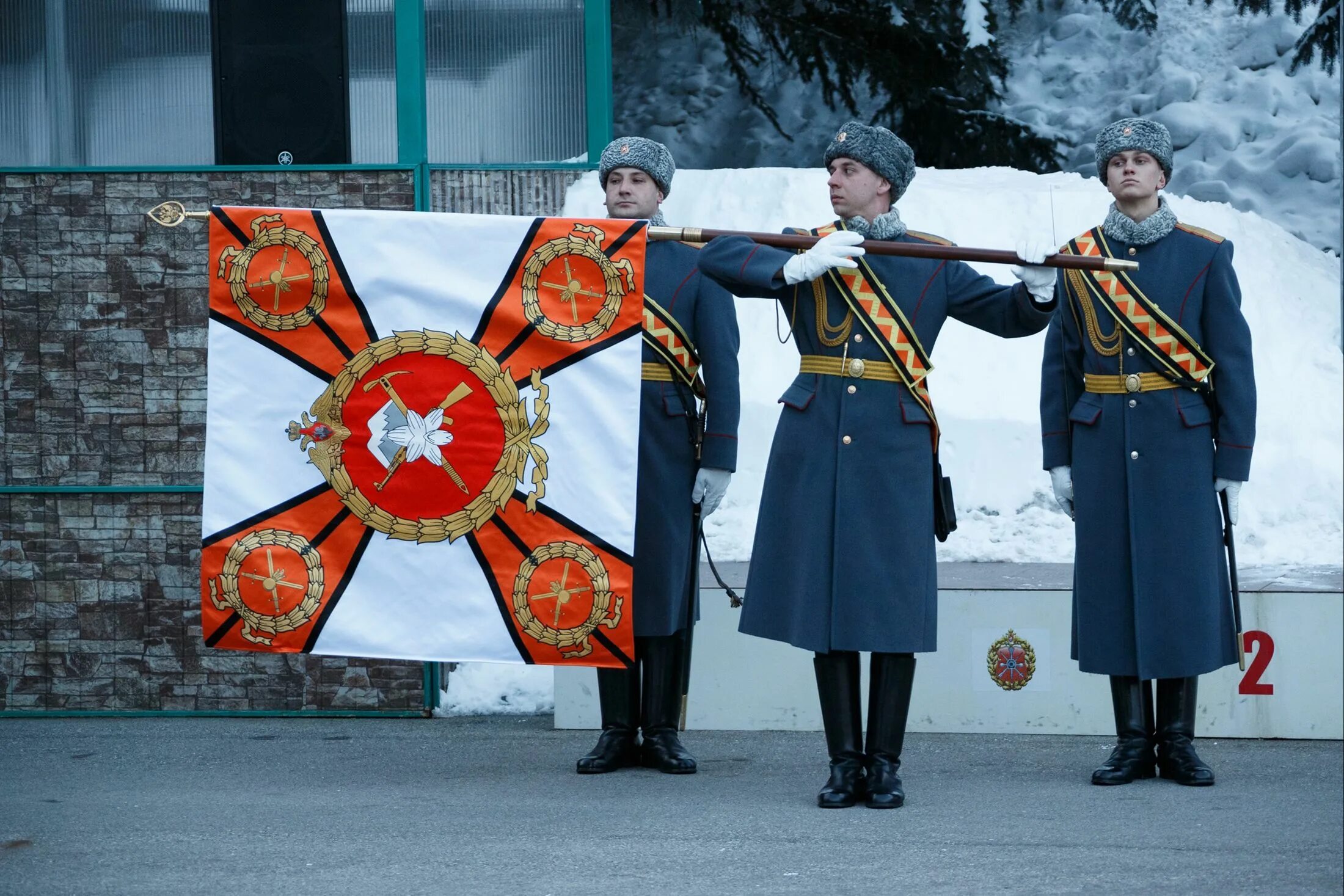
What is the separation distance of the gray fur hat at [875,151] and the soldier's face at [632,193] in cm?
59

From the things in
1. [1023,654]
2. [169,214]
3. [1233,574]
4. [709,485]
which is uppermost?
[169,214]

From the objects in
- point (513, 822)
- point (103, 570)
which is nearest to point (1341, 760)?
point (513, 822)

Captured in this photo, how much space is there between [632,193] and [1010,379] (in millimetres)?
3624

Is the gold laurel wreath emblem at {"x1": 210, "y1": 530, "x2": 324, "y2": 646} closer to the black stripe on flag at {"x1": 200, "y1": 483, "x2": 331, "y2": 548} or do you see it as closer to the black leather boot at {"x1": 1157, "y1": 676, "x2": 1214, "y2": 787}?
the black stripe on flag at {"x1": 200, "y1": 483, "x2": 331, "y2": 548}

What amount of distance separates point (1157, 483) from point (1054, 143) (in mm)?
7127

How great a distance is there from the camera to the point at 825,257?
4.35 meters

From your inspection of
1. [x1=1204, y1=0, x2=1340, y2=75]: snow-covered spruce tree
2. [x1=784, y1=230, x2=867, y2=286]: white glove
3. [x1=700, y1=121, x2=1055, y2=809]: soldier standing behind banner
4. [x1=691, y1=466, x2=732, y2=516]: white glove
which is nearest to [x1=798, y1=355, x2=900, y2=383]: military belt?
[x1=700, y1=121, x2=1055, y2=809]: soldier standing behind banner

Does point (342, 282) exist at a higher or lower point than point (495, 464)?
higher

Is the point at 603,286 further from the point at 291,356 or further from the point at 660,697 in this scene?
the point at 660,697

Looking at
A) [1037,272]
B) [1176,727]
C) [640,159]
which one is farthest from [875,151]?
[1176,727]

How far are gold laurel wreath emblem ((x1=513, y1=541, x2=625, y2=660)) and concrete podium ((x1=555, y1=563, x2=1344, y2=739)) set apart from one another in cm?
96

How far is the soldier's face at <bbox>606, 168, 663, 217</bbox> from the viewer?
4.94m

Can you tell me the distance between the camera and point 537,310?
15.9 feet

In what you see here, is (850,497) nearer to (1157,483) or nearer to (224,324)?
(1157,483)
